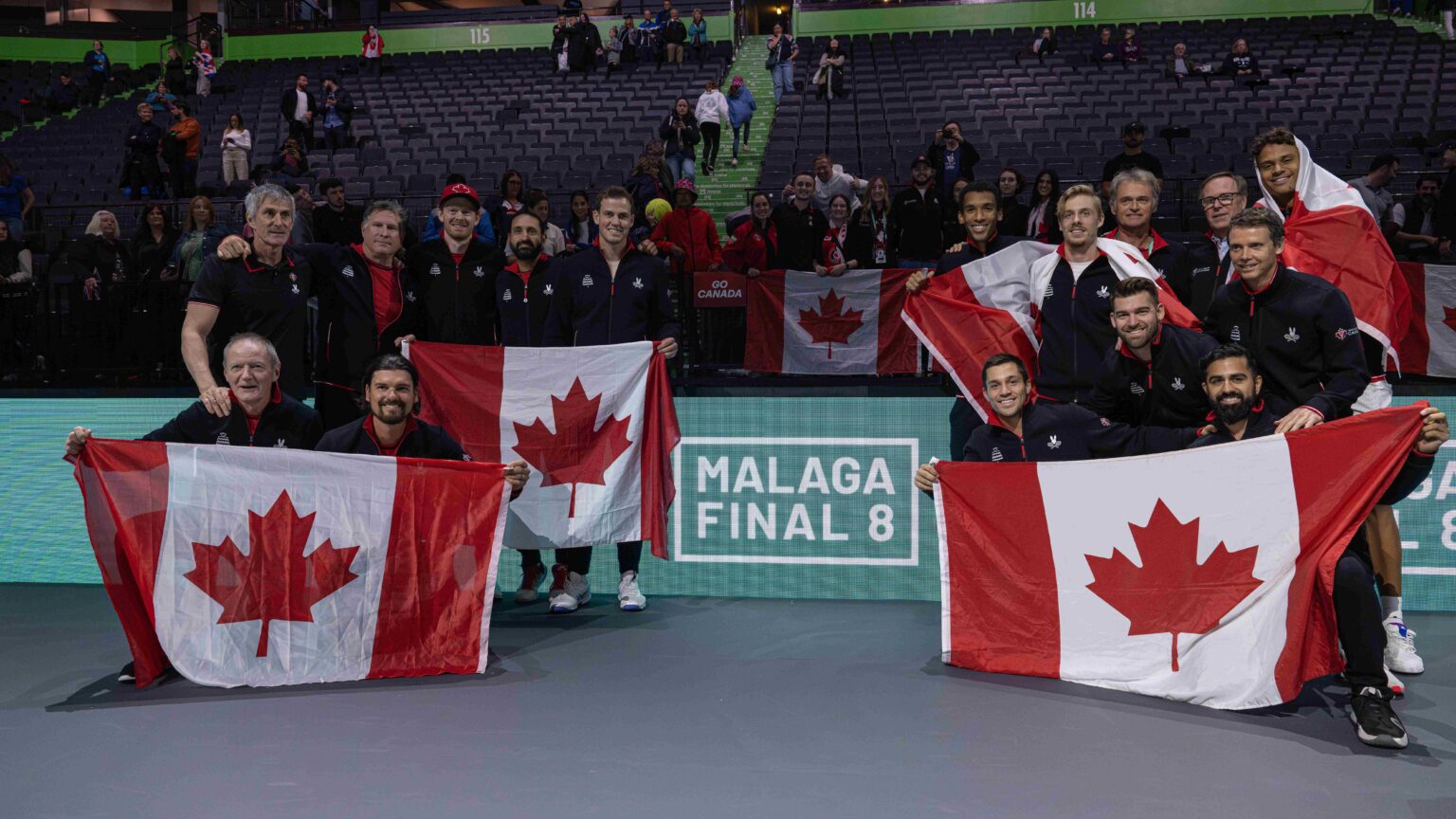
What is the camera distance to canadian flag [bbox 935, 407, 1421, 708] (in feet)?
13.5

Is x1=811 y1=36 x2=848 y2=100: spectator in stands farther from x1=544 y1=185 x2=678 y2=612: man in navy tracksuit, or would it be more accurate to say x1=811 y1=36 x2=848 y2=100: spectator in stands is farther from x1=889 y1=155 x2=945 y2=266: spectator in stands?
x1=544 y1=185 x2=678 y2=612: man in navy tracksuit

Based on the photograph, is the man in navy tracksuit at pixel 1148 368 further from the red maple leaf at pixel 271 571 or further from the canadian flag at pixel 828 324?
A: the canadian flag at pixel 828 324

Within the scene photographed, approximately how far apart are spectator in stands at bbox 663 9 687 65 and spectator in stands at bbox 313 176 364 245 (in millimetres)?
13155

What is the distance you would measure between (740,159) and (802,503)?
43.2 ft

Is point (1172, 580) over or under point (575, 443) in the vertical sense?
under

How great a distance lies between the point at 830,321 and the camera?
9.61 meters

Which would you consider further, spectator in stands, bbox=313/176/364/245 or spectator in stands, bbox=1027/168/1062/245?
spectator in stands, bbox=313/176/364/245

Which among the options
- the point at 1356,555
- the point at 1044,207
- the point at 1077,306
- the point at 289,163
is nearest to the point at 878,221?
the point at 1044,207

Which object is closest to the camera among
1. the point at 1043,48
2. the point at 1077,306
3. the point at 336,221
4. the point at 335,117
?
the point at 1077,306

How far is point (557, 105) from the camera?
20.6 metres

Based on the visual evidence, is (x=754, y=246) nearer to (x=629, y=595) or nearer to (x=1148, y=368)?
(x=629, y=595)

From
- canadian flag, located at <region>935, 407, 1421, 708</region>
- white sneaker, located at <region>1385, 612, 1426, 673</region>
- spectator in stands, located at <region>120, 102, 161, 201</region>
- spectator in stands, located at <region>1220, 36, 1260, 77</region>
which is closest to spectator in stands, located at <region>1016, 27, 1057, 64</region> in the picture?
spectator in stands, located at <region>1220, 36, 1260, 77</region>

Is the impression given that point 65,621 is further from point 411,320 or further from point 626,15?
point 626,15

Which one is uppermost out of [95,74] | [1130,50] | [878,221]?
[95,74]
